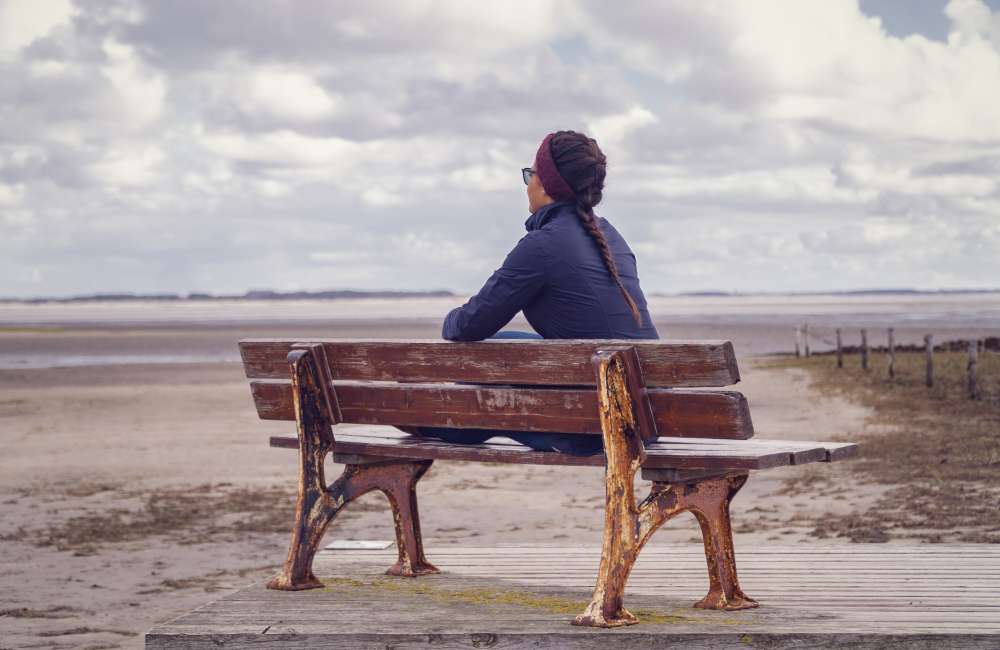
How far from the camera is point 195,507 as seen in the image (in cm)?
1181

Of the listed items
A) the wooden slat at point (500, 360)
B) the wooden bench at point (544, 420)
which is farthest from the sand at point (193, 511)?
the wooden slat at point (500, 360)

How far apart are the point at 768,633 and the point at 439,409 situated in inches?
67.9

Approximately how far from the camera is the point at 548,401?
4820 mm

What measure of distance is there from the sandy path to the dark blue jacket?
10.2ft

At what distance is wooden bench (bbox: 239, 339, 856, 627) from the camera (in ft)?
14.6

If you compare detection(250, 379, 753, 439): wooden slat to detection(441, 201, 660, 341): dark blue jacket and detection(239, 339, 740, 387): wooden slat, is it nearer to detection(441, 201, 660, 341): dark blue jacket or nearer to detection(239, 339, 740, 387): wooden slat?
detection(239, 339, 740, 387): wooden slat

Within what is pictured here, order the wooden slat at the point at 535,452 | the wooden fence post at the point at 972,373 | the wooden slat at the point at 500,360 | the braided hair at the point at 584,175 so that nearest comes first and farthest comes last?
the wooden slat at the point at 500,360, the wooden slat at the point at 535,452, the braided hair at the point at 584,175, the wooden fence post at the point at 972,373

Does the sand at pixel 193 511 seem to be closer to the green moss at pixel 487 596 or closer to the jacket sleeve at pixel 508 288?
the green moss at pixel 487 596

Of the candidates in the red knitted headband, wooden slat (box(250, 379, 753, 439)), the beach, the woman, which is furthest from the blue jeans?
the beach

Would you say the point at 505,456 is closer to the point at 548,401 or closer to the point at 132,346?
the point at 548,401

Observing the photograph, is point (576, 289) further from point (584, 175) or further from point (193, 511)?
point (193, 511)

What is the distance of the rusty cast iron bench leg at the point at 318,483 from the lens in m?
5.32

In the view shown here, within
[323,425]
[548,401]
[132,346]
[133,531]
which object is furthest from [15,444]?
[132,346]

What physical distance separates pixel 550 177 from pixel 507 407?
973 mm
